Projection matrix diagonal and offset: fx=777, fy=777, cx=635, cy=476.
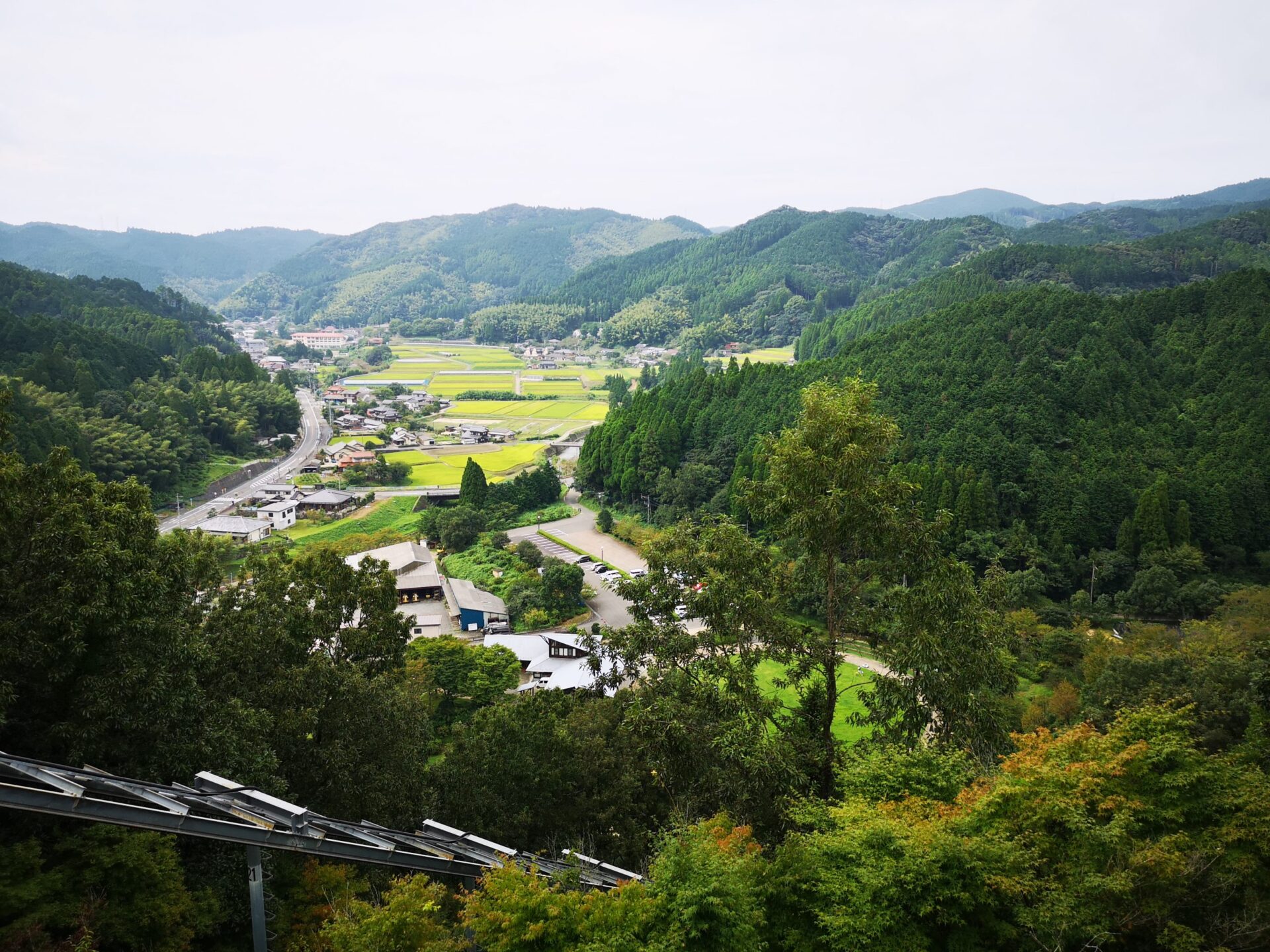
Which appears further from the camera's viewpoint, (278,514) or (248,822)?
(278,514)

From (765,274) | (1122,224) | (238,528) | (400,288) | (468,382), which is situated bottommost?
(238,528)

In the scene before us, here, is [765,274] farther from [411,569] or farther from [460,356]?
[411,569]

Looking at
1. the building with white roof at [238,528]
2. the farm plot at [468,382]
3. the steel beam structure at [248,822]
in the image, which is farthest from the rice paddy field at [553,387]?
the steel beam structure at [248,822]

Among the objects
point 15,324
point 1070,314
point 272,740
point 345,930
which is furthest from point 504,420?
point 345,930

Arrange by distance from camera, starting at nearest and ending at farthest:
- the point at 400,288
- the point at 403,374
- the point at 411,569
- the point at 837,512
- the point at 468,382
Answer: the point at 837,512 → the point at 411,569 → the point at 468,382 → the point at 403,374 → the point at 400,288

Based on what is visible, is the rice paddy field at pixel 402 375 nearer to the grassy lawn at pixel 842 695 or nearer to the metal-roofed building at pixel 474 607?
the metal-roofed building at pixel 474 607

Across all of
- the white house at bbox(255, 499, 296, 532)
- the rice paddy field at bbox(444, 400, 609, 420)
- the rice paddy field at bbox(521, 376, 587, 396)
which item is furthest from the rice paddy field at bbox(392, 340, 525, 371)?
the white house at bbox(255, 499, 296, 532)

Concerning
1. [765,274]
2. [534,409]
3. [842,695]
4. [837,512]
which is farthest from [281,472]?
[765,274]
